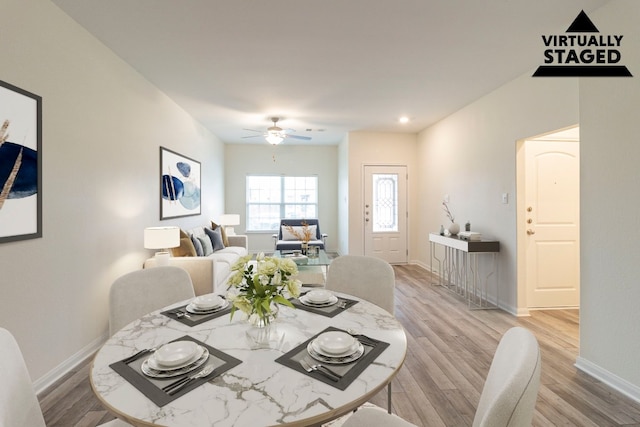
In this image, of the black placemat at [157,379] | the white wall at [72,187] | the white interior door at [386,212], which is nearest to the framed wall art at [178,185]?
the white wall at [72,187]

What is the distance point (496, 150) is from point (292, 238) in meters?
4.14

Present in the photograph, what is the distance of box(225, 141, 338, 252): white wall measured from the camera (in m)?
7.48

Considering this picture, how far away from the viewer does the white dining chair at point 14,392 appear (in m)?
0.84

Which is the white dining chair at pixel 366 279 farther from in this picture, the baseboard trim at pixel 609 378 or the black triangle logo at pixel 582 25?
the black triangle logo at pixel 582 25

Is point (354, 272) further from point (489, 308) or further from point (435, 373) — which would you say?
point (489, 308)

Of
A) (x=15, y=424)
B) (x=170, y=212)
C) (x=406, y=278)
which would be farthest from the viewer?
(x=406, y=278)

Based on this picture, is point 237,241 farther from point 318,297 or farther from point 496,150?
point 318,297

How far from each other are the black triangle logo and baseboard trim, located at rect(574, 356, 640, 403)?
8.14 ft

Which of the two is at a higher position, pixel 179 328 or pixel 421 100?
pixel 421 100

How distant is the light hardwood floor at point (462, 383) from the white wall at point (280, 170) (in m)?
4.53

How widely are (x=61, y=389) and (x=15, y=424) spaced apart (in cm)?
163

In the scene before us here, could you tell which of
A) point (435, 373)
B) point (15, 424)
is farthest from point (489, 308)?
point (15, 424)

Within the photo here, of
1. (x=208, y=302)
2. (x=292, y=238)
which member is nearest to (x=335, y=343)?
(x=208, y=302)

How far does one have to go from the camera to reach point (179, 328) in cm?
129
